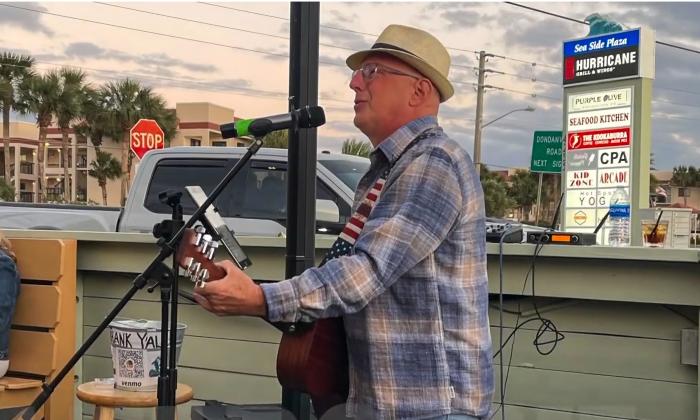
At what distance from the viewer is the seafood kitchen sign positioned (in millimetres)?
11922

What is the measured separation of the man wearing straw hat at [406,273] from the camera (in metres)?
1.59

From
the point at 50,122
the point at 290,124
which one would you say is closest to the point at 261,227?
the point at 290,124

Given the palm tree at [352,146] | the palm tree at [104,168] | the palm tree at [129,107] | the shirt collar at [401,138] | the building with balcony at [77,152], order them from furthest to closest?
1. the palm tree at [104,168]
2. the building with balcony at [77,152]
3. the palm tree at [129,107]
4. the palm tree at [352,146]
5. the shirt collar at [401,138]

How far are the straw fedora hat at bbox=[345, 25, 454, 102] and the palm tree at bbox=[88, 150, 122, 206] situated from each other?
137ft

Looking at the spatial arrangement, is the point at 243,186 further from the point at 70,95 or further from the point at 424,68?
the point at 70,95

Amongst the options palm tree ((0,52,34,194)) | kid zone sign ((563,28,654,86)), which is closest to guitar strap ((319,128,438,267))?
kid zone sign ((563,28,654,86))

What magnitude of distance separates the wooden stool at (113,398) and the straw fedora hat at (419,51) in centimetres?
200

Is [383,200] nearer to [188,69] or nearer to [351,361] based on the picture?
[351,361]

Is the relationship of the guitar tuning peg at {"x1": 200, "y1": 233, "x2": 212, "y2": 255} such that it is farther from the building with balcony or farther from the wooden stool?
the building with balcony

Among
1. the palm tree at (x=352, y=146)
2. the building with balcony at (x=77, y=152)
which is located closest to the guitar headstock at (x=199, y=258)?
the palm tree at (x=352, y=146)

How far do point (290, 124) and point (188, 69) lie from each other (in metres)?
6.76

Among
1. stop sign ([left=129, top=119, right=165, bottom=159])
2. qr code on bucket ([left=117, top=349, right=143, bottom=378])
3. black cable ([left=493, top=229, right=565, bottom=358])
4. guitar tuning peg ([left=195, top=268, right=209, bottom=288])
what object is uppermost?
stop sign ([left=129, top=119, right=165, bottom=159])

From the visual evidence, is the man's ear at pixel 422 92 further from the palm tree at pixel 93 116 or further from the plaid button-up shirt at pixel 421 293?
the palm tree at pixel 93 116

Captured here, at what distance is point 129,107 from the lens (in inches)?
1481
